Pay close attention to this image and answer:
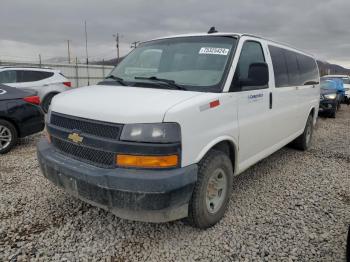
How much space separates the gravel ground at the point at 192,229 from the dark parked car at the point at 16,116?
1.42 m

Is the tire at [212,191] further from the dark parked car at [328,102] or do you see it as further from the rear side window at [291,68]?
the dark parked car at [328,102]

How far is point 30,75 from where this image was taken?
36.6 feet

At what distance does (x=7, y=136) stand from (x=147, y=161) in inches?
176

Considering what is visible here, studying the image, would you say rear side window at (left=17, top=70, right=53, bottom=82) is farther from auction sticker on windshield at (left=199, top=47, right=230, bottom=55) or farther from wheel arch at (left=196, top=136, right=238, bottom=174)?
wheel arch at (left=196, top=136, right=238, bottom=174)

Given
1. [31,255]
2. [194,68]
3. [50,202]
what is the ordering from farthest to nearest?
[50,202] → [194,68] → [31,255]

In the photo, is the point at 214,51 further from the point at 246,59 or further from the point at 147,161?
the point at 147,161

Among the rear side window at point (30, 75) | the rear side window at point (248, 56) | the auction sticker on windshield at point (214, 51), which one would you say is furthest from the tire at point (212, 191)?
the rear side window at point (30, 75)

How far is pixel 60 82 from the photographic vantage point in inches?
470

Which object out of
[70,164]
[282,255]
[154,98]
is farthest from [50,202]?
[282,255]

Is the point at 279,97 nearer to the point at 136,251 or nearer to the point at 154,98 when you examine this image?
the point at 154,98

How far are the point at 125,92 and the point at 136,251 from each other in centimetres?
156

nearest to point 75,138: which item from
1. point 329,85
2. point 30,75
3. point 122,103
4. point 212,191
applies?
point 122,103

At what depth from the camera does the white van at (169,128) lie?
261 centimetres

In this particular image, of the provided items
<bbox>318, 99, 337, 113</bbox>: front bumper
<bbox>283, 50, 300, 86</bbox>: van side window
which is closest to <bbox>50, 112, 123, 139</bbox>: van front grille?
<bbox>283, 50, 300, 86</bbox>: van side window
